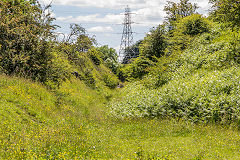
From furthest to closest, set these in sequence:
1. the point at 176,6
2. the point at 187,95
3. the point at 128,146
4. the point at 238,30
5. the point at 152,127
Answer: the point at 176,6 < the point at 238,30 < the point at 187,95 < the point at 152,127 < the point at 128,146

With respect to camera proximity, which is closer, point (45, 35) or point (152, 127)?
point (152, 127)

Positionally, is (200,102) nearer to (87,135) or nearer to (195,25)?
(87,135)

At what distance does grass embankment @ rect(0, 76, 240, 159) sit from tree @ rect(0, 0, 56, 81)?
6.33 ft

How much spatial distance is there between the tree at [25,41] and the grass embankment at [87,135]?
1.93 m

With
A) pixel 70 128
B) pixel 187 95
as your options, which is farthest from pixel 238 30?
pixel 70 128

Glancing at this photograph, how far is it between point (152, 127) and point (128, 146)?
3.11 metres

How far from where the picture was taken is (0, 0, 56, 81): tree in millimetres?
14320

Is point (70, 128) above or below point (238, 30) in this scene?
below

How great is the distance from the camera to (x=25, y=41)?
1522 cm

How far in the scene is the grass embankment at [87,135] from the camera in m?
7.16

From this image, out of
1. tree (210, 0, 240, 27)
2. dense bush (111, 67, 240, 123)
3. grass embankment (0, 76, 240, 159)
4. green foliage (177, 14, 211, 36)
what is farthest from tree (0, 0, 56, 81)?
green foliage (177, 14, 211, 36)

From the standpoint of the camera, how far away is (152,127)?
11898 millimetres

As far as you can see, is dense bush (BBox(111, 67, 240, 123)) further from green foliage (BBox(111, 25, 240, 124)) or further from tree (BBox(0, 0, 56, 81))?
tree (BBox(0, 0, 56, 81))

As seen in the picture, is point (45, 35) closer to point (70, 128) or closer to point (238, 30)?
point (70, 128)
